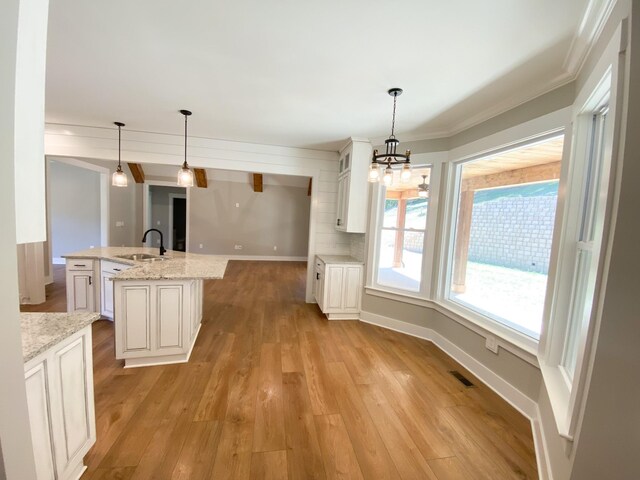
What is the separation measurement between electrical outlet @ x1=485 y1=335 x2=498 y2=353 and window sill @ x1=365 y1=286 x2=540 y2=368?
25 mm

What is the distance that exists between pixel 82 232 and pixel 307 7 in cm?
742

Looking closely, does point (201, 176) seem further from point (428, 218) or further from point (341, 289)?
point (428, 218)

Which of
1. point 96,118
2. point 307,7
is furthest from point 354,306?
point 96,118

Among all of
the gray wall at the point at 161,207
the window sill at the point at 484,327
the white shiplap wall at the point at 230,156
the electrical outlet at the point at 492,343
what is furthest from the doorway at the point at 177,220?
the electrical outlet at the point at 492,343

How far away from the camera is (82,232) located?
6.08 metres

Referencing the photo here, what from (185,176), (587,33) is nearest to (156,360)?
(185,176)

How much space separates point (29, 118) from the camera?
2.52 ft

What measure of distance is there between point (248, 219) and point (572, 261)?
743 cm

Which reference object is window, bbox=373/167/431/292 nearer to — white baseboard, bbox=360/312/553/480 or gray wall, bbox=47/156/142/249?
white baseboard, bbox=360/312/553/480

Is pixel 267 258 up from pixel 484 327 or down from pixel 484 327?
down

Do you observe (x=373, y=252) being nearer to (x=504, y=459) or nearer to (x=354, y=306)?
(x=354, y=306)

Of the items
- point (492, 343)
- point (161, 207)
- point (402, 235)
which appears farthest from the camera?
point (161, 207)

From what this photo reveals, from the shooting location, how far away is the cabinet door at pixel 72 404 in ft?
3.83

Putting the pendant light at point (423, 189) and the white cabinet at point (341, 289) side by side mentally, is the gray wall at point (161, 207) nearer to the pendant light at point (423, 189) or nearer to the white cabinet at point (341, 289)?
the white cabinet at point (341, 289)
